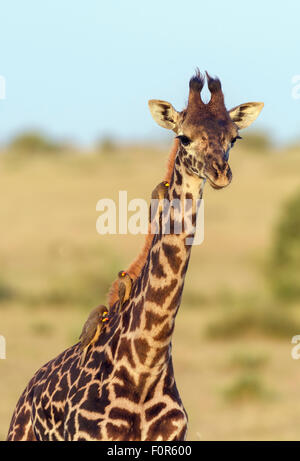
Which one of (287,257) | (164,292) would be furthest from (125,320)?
(287,257)

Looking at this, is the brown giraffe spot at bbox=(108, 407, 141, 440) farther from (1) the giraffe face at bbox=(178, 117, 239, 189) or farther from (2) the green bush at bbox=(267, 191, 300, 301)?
(2) the green bush at bbox=(267, 191, 300, 301)

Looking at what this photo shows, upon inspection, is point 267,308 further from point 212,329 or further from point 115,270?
point 115,270

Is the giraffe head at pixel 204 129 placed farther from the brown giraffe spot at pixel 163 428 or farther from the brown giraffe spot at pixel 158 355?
the brown giraffe spot at pixel 163 428

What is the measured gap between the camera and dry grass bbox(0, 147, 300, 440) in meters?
13.8

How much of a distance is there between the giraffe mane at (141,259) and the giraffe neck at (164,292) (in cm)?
12

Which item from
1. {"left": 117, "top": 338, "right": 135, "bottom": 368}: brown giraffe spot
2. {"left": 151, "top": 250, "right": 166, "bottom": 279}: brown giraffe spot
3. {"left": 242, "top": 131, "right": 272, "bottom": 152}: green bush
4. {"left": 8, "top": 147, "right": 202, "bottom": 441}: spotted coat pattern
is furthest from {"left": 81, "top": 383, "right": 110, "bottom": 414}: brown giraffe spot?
{"left": 242, "top": 131, "right": 272, "bottom": 152}: green bush

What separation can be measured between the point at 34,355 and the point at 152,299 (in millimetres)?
11594

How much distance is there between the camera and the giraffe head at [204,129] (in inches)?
197

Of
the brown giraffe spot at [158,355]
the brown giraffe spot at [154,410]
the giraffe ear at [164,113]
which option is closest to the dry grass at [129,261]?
the giraffe ear at [164,113]

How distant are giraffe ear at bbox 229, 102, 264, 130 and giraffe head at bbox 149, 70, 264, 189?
25 millimetres

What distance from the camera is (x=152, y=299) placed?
556 cm

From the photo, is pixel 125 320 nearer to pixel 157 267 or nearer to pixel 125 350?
pixel 125 350


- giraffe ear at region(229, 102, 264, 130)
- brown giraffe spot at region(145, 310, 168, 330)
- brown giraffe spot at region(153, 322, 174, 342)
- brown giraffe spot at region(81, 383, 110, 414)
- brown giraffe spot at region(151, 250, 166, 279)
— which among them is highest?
giraffe ear at region(229, 102, 264, 130)
